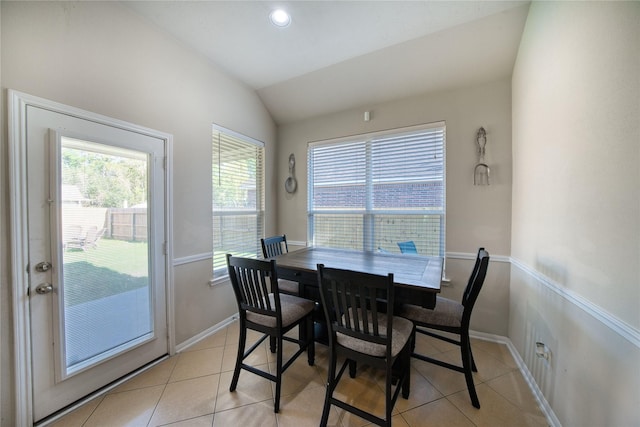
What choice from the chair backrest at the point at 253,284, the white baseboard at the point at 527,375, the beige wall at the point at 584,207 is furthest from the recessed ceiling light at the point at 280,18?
the white baseboard at the point at 527,375

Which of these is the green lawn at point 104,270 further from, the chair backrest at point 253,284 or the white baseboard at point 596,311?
the white baseboard at point 596,311

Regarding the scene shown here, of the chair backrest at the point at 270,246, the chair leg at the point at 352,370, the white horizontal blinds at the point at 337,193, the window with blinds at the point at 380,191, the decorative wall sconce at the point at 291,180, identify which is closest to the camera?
the chair leg at the point at 352,370

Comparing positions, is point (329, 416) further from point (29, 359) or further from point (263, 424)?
point (29, 359)

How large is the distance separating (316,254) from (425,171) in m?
1.60

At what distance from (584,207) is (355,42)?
2247 mm

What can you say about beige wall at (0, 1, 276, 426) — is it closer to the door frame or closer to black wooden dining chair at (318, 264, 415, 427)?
the door frame

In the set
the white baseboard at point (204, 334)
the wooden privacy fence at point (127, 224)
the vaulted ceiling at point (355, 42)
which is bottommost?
the white baseboard at point (204, 334)

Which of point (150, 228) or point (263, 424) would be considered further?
point (150, 228)

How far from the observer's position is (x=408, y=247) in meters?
2.87

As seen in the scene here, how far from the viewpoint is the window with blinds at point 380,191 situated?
9.03 ft

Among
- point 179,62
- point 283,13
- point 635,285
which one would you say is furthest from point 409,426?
point 179,62

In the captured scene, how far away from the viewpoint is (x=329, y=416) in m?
1.59

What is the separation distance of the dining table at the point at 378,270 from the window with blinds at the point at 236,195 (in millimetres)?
912

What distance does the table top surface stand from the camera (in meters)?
1.68
